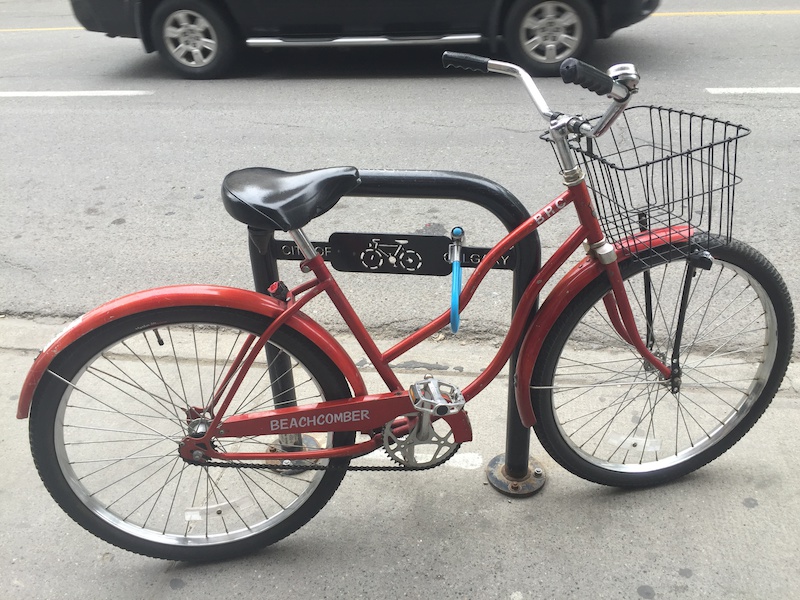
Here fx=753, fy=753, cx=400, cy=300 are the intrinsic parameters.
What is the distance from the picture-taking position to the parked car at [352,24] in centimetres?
693

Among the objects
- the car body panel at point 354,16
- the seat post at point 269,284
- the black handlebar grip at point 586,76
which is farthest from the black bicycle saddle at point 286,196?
the car body panel at point 354,16

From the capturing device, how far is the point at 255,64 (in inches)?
317

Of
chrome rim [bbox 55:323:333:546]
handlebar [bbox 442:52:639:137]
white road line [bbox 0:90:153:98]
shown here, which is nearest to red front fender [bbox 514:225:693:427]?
handlebar [bbox 442:52:639:137]

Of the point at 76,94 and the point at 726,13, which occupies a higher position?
the point at 726,13

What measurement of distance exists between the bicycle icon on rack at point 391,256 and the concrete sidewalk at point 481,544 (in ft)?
3.02

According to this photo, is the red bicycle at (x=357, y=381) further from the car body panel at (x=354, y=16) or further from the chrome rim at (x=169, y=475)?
the car body panel at (x=354, y=16)

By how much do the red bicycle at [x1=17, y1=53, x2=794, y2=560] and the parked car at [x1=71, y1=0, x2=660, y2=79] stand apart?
4767mm

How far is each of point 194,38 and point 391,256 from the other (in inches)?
244

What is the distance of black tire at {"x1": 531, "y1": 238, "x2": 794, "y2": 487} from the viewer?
2295mm

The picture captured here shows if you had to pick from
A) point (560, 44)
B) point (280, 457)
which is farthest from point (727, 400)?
point (560, 44)

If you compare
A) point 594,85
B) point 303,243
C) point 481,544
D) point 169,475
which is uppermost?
point 594,85

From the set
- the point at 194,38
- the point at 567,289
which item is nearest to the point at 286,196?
the point at 567,289

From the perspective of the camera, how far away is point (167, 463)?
8.53ft

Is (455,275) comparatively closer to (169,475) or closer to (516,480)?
(516,480)
